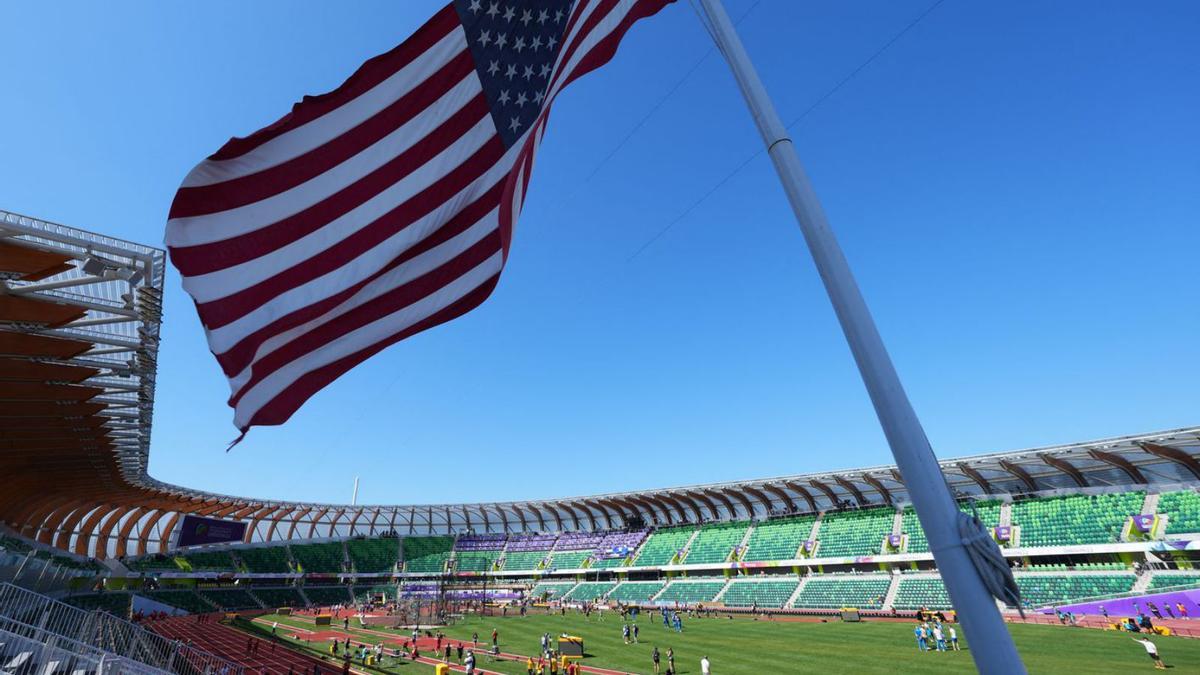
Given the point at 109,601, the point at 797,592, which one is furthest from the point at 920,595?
the point at 109,601

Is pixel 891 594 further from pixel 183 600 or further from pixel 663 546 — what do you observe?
pixel 183 600

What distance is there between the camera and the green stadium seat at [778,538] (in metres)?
58.2

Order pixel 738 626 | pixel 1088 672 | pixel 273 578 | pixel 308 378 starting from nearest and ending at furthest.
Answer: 1. pixel 308 378
2. pixel 1088 672
3. pixel 738 626
4. pixel 273 578

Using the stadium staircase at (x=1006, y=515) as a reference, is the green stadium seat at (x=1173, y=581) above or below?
below

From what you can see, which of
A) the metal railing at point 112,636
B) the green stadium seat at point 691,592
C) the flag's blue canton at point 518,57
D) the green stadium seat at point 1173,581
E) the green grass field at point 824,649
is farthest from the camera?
the green stadium seat at point 691,592

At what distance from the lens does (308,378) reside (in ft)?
23.2

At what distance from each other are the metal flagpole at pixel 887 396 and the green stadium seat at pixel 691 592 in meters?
59.1

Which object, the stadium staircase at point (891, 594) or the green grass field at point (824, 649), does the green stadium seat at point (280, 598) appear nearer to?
the green grass field at point (824, 649)

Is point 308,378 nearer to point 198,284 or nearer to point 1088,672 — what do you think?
point 198,284

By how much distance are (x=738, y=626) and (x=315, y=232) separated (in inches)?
1713

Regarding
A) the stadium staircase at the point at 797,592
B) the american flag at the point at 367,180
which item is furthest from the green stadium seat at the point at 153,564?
the american flag at the point at 367,180

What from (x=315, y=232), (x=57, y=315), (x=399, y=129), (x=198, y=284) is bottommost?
(x=198, y=284)

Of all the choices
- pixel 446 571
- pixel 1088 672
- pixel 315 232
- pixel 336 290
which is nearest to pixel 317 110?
pixel 315 232

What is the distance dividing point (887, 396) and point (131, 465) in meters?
44.8
